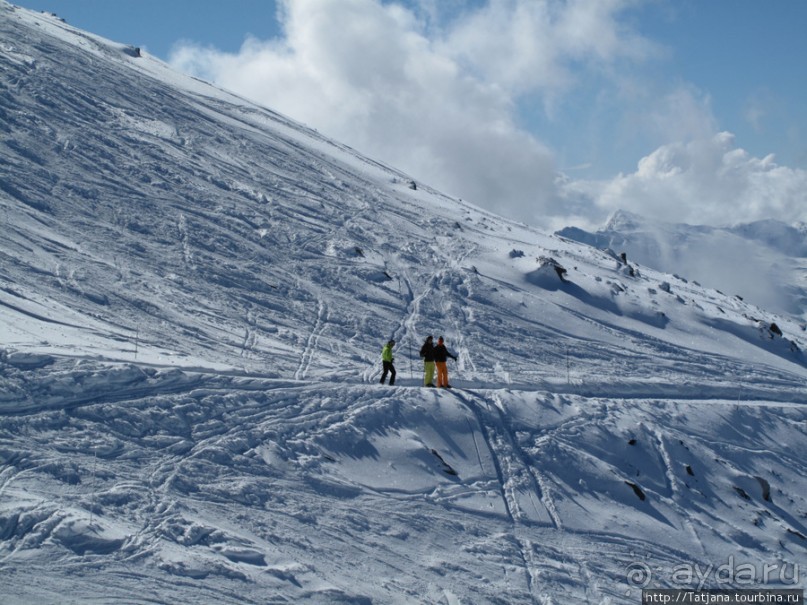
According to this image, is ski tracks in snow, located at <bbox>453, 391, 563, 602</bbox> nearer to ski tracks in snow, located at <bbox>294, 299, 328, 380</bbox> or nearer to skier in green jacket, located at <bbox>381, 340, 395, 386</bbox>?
skier in green jacket, located at <bbox>381, 340, 395, 386</bbox>

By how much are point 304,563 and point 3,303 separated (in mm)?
11669

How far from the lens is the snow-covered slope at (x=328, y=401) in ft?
41.4

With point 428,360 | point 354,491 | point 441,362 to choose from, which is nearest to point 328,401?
point 354,491

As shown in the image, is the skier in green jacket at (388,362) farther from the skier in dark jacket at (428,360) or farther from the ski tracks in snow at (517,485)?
the ski tracks in snow at (517,485)

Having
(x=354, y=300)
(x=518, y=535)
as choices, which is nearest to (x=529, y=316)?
(x=354, y=300)

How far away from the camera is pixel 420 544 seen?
14070mm

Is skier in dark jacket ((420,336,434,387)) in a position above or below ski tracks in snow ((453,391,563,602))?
above

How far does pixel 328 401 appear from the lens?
1772 centimetres

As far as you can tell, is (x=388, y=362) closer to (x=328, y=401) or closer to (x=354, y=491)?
(x=328, y=401)

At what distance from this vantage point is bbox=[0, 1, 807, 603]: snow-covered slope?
12.6 m

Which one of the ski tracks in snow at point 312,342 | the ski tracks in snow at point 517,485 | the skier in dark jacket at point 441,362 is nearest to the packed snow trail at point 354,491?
the ski tracks in snow at point 517,485

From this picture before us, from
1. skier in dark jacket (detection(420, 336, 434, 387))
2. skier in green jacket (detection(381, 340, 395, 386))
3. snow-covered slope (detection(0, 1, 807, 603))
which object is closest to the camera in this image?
snow-covered slope (detection(0, 1, 807, 603))

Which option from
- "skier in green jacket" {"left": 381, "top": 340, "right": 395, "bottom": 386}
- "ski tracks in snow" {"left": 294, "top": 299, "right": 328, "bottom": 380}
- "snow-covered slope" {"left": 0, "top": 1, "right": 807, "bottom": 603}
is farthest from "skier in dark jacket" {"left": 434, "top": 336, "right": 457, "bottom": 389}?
"ski tracks in snow" {"left": 294, "top": 299, "right": 328, "bottom": 380}

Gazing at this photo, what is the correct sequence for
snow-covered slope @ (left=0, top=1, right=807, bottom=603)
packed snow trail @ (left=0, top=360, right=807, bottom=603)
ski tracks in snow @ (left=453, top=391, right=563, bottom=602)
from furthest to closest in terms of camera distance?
ski tracks in snow @ (left=453, top=391, right=563, bottom=602), snow-covered slope @ (left=0, top=1, right=807, bottom=603), packed snow trail @ (left=0, top=360, right=807, bottom=603)
